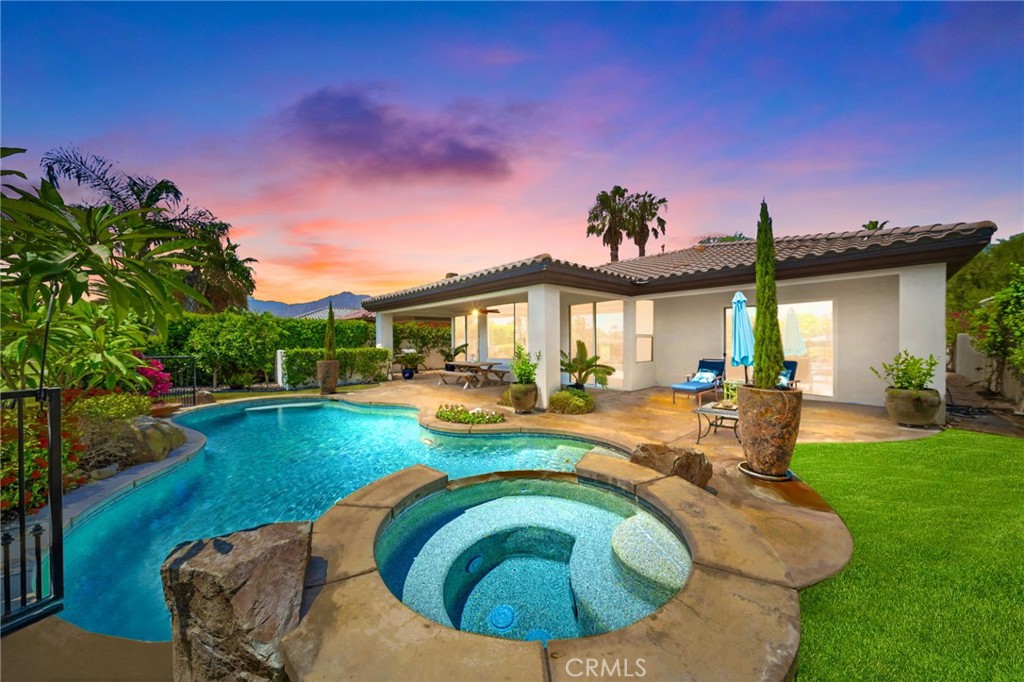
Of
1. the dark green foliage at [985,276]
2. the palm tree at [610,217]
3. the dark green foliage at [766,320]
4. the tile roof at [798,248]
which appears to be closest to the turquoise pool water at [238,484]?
the dark green foliage at [766,320]

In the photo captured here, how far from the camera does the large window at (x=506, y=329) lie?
15.2m

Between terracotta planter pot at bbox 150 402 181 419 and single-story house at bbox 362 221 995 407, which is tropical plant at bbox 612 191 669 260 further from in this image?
terracotta planter pot at bbox 150 402 181 419

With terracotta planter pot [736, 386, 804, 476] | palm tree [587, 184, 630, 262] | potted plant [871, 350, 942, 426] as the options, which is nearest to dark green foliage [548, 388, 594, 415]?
terracotta planter pot [736, 386, 804, 476]

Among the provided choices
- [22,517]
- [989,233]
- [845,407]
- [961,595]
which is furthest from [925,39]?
[22,517]

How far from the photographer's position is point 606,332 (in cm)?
1297

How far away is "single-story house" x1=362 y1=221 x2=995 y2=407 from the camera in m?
6.99

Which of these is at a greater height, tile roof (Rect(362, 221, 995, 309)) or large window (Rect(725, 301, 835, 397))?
tile roof (Rect(362, 221, 995, 309))

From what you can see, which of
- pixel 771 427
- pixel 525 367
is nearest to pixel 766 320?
pixel 771 427

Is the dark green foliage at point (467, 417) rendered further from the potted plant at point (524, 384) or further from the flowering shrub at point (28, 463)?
the flowering shrub at point (28, 463)

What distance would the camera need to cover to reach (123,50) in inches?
275

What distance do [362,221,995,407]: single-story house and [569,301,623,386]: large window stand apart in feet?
0.12

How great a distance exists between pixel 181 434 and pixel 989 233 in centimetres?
1482

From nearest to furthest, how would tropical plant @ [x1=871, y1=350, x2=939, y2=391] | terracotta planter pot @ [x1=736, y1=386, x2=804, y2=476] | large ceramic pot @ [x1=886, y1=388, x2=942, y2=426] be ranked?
terracotta planter pot @ [x1=736, y1=386, x2=804, y2=476], large ceramic pot @ [x1=886, y1=388, x2=942, y2=426], tropical plant @ [x1=871, y1=350, x2=939, y2=391]

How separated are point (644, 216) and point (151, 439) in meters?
27.6
